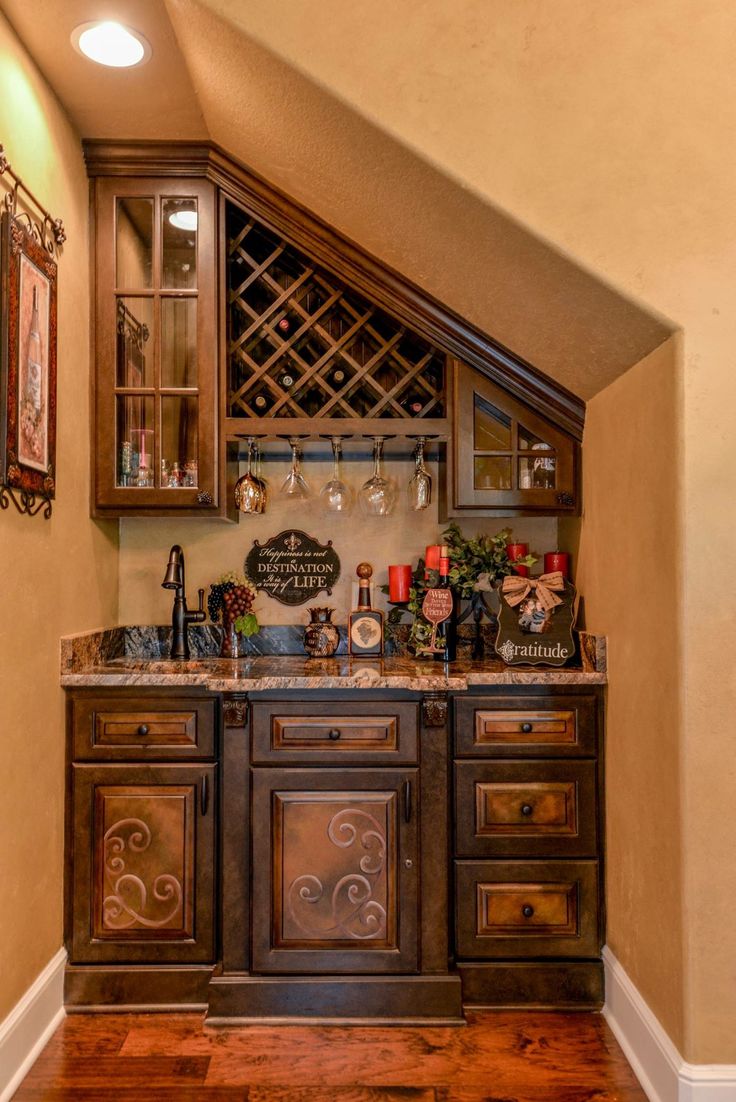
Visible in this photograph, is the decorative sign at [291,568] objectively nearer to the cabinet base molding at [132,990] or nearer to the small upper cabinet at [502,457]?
the small upper cabinet at [502,457]

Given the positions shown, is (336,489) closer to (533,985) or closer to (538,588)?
(538,588)

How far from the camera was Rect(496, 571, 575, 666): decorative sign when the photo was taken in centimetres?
243

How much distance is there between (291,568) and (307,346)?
822 mm

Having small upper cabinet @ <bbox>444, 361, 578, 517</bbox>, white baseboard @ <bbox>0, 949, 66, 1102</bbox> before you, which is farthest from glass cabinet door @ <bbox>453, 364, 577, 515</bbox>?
white baseboard @ <bbox>0, 949, 66, 1102</bbox>

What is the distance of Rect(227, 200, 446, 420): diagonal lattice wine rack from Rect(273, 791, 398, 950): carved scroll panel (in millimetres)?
1272

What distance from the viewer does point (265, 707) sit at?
2.23m

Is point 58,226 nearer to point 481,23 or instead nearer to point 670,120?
point 481,23

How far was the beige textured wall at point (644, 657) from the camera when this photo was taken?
179cm

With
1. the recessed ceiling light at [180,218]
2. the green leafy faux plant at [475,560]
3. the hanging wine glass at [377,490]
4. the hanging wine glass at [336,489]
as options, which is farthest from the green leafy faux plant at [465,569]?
the recessed ceiling light at [180,218]

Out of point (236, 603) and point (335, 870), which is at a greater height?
point (236, 603)

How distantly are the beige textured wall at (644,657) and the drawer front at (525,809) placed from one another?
0.25 feet

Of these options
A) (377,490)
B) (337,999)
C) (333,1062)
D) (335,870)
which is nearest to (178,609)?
(377,490)

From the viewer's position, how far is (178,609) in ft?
8.71

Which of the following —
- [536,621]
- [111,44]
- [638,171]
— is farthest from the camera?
Result: [536,621]
